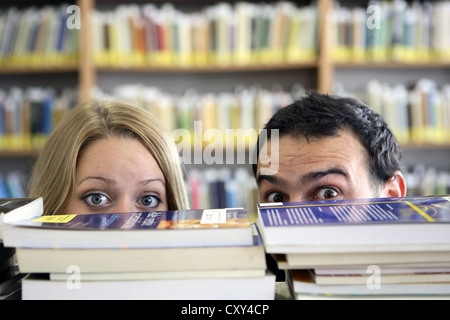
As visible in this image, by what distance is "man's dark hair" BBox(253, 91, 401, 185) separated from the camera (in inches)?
42.2

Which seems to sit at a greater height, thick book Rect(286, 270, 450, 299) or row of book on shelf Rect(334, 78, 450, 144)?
row of book on shelf Rect(334, 78, 450, 144)

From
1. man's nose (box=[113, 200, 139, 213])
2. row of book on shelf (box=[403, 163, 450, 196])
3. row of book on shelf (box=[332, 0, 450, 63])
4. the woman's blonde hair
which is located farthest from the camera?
row of book on shelf (box=[403, 163, 450, 196])

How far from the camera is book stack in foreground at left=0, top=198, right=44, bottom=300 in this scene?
56cm

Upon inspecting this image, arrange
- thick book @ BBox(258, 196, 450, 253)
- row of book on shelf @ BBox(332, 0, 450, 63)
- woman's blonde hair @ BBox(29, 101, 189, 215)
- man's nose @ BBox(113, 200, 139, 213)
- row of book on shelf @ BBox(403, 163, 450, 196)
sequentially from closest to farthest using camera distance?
thick book @ BBox(258, 196, 450, 253)
man's nose @ BBox(113, 200, 139, 213)
woman's blonde hair @ BBox(29, 101, 189, 215)
row of book on shelf @ BBox(332, 0, 450, 63)
row of book on shelf @ BBox(403, 163, 450, 196)

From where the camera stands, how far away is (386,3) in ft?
9.51

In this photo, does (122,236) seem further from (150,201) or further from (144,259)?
(150,201)

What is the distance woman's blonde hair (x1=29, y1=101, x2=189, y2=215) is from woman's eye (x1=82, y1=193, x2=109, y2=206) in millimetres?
57

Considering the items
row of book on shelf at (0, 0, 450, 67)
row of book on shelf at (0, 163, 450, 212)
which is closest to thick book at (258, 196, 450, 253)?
row of book on shelf at (0, 163, 450, 212)

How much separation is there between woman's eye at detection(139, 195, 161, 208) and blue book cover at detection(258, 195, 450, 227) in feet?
1.28

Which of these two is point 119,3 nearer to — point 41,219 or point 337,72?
point 337,72

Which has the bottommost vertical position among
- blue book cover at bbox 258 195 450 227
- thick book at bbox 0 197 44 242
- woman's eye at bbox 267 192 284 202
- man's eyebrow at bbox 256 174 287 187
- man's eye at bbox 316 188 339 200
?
woman's eye at bbox 267 192 284 202

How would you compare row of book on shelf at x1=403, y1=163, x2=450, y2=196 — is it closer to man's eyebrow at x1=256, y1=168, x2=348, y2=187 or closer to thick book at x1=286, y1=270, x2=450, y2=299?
man's eyebrow at x1=256, y1=168, x2=348, y2=187

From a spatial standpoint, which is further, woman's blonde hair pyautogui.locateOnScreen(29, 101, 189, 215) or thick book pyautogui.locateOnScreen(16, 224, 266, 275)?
woman's blonde hair pyautogui.locateOnScreen(29, 101, 189, 215)

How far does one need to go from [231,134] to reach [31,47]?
1.32 metres
